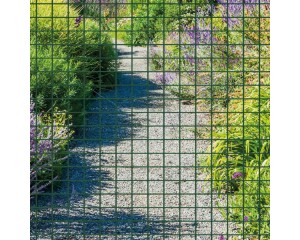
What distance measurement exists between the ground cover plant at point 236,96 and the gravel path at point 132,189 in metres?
→ 0.28

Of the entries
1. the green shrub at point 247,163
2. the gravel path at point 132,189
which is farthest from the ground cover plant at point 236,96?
the gravel path at point 132,189

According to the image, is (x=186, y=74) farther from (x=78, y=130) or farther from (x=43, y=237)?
(x=43, y=237)

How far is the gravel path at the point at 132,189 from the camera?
168 inches

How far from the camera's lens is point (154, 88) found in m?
10.6

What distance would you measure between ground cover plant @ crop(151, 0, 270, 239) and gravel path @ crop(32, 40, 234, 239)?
285 mm

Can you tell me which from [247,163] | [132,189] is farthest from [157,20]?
[132,189]

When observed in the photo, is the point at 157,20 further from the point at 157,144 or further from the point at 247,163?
the point at 247,163

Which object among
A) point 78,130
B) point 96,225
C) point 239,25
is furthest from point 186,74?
point 96,225

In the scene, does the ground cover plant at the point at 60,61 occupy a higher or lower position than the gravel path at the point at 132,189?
higher

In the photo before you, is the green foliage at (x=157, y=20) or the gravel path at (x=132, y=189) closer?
the gravel path at (x=132, y=189)

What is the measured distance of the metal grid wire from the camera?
14.3ft

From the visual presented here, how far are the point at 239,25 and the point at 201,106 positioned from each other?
1.32 m

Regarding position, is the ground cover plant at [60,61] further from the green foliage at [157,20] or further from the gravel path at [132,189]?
the green foliage at [157,20]

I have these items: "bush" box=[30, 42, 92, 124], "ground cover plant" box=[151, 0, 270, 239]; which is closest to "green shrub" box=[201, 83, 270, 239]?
"ground cover plant" box=[151, 0, 270, 239]
